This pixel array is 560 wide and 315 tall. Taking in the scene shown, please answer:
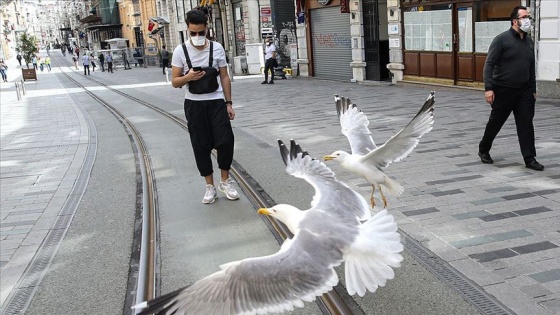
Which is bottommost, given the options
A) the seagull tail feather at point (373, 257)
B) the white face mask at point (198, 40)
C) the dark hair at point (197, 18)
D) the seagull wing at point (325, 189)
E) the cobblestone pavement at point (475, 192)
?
the cobblestone pavement at point (475, 192)

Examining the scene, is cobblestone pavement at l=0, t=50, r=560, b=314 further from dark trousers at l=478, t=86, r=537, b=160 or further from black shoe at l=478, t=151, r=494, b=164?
dark trousers at l=478, t=86, r=537, b=160

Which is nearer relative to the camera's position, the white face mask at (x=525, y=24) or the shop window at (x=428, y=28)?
the white face mask at (x=525, y=24)

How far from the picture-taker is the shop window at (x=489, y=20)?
1288 cm

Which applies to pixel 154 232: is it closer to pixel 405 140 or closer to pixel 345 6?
pixel 405 140

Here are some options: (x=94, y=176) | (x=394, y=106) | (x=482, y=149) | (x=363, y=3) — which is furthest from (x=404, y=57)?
(x=94, y=176)

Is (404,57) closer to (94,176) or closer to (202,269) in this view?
(94,176)

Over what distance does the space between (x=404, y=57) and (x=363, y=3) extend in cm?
287

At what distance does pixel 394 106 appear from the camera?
495 inches

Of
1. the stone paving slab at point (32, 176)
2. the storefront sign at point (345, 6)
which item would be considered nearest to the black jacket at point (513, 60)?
the stone paving slab at point (32, 176)

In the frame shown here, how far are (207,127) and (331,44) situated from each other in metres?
16.3

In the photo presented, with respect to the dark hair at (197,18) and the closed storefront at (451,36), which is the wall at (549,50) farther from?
the dark hair at (197,18)

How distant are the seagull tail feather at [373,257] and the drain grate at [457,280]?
878mm

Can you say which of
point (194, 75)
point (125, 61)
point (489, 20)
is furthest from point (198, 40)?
point (125, 61)

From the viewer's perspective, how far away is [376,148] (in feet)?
14.9
